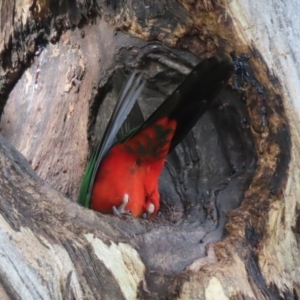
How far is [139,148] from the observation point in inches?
76.8

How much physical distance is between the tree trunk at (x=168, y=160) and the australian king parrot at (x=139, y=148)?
10 cm

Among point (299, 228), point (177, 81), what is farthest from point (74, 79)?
point (299, 228)

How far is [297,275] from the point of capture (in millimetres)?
1555

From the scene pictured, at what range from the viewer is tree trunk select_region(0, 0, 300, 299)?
126 centimetres

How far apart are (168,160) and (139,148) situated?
0.17 metres

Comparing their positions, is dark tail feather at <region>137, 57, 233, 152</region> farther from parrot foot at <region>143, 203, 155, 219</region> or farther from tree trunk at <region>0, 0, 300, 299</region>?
parrot foot at <region>143, 203, 155, 219</region>

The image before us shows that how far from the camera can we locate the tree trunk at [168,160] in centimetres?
126

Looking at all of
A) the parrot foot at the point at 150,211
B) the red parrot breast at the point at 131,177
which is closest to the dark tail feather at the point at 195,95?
the red parrot breast at the point at 131,177

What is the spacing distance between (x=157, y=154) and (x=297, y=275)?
65cm

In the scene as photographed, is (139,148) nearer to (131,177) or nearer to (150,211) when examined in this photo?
(131,177)

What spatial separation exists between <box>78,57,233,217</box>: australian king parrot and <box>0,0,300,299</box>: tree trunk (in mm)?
97

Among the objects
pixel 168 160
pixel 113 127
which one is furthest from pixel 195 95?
pixel 168 160

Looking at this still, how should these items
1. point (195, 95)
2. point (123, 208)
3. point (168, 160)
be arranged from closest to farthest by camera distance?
point (195, 95) → point (123, 208) → point (168, 160)

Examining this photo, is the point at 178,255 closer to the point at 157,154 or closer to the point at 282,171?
the point at 282,171
